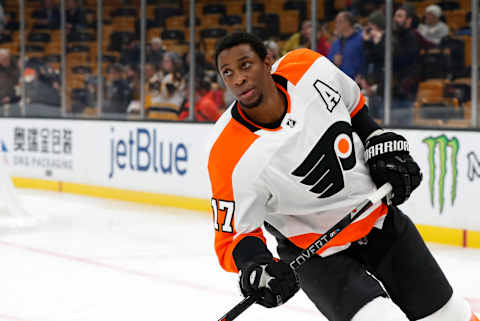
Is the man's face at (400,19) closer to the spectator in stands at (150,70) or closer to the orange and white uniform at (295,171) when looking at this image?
the spectator in stands at (150,70)

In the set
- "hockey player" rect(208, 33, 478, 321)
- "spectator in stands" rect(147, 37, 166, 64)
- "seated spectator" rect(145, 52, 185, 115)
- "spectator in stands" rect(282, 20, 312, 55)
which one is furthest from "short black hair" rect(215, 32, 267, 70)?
"spectator in stands" rect(147, 37, 166, 64)

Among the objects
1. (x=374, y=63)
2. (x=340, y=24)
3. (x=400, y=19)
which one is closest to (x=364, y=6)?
(x=340, y=24)

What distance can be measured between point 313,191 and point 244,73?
368 millimetres

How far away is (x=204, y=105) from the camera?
7.07 meters

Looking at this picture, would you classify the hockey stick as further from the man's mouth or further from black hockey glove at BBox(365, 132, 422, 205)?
the man's mouth

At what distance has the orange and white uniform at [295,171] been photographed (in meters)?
2.06

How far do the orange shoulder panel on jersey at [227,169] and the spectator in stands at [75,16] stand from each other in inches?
253

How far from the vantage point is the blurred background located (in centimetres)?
562

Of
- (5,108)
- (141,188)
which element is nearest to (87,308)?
(141,188)

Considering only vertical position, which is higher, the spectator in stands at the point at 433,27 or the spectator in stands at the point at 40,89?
the spectator in stands at the point at 433,27

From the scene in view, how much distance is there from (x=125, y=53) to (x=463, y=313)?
6105 mm

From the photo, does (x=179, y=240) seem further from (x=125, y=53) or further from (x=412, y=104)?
(x=125, y=53)

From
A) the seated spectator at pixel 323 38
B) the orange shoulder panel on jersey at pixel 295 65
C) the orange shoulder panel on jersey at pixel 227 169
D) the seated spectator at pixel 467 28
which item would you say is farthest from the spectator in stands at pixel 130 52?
the orange shoulder panel on jersey at pixel 227 169

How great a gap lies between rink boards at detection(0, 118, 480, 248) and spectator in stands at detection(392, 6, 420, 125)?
245mm
